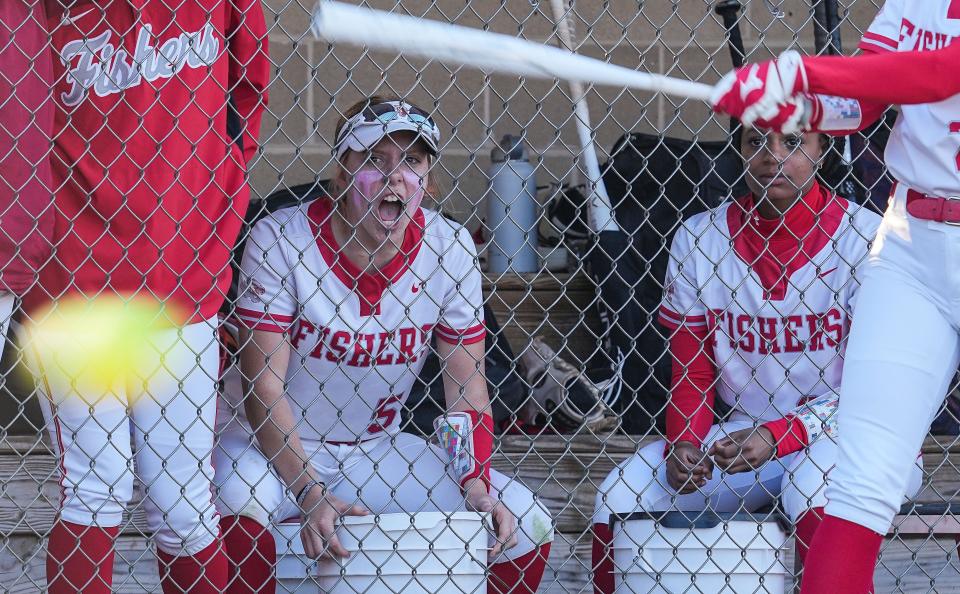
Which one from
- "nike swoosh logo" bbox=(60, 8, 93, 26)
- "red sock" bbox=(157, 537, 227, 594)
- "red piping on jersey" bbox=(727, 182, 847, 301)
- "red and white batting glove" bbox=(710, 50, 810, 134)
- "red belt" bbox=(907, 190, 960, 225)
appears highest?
"red and white batting glove" bbox=(710, 50, 810, 134)

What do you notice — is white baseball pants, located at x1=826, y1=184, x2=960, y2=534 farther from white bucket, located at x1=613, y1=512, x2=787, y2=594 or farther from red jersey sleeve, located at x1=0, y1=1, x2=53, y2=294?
red jersey sleeve, located at x1=0, y1=1, x2=53, y2=294

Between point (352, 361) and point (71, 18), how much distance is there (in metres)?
0.96

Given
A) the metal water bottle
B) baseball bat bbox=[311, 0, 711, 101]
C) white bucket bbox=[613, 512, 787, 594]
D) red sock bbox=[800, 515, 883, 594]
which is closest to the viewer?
baseball bat bbox=[311, 0, 711, 101]

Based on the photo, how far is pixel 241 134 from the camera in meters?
2.75

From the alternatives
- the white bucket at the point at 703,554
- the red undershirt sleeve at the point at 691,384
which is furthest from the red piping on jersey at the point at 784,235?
the white bucket at the point at 703,554

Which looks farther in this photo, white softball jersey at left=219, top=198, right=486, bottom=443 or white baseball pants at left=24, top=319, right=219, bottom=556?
white softball jersey at left=219, top=198, right=486, bottom=443

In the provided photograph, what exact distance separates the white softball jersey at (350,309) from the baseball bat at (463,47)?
85 centimetres

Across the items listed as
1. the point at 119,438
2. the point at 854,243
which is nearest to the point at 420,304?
the point at 119,438

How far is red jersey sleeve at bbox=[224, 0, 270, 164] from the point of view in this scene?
272 centimetres

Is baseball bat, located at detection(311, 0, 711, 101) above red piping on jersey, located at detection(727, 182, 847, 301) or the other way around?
above

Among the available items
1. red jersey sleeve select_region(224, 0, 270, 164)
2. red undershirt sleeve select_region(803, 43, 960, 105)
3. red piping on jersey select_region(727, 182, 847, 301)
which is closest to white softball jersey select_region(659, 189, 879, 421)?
red piping on jersey select_region(727, 182, 847, 301)

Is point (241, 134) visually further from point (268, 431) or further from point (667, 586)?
point (667, 586)

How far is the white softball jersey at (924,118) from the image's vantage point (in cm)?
227

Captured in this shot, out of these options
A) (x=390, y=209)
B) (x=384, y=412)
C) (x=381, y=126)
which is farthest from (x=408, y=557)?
(x=381, y=126)
